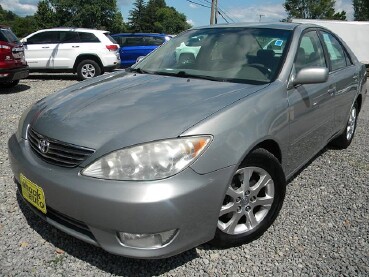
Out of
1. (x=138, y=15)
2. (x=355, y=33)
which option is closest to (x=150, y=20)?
(x=138, y=15)

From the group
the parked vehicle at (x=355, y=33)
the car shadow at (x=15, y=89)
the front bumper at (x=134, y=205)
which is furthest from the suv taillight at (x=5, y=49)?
the parked vehicle at (x=355, y=33)

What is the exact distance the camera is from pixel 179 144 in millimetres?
2006

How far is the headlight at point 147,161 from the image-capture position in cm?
195

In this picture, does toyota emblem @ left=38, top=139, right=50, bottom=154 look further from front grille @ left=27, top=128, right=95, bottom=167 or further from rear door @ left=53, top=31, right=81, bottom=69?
rear door @ left=53, top=31, right=81, bottom=69

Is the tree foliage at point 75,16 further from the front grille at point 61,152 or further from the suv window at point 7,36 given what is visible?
the front grille at point 61,152

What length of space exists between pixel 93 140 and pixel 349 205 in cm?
235

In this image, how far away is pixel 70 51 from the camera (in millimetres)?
10930

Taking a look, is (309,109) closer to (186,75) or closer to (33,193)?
(186,75)

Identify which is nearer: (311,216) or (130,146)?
(130,146)

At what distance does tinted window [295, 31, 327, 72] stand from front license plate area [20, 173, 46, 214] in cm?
216

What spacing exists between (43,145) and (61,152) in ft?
0.64

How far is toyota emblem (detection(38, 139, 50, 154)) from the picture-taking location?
222cm

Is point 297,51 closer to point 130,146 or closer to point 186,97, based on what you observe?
point 186,97

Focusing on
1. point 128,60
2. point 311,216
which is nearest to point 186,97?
point 311,216
